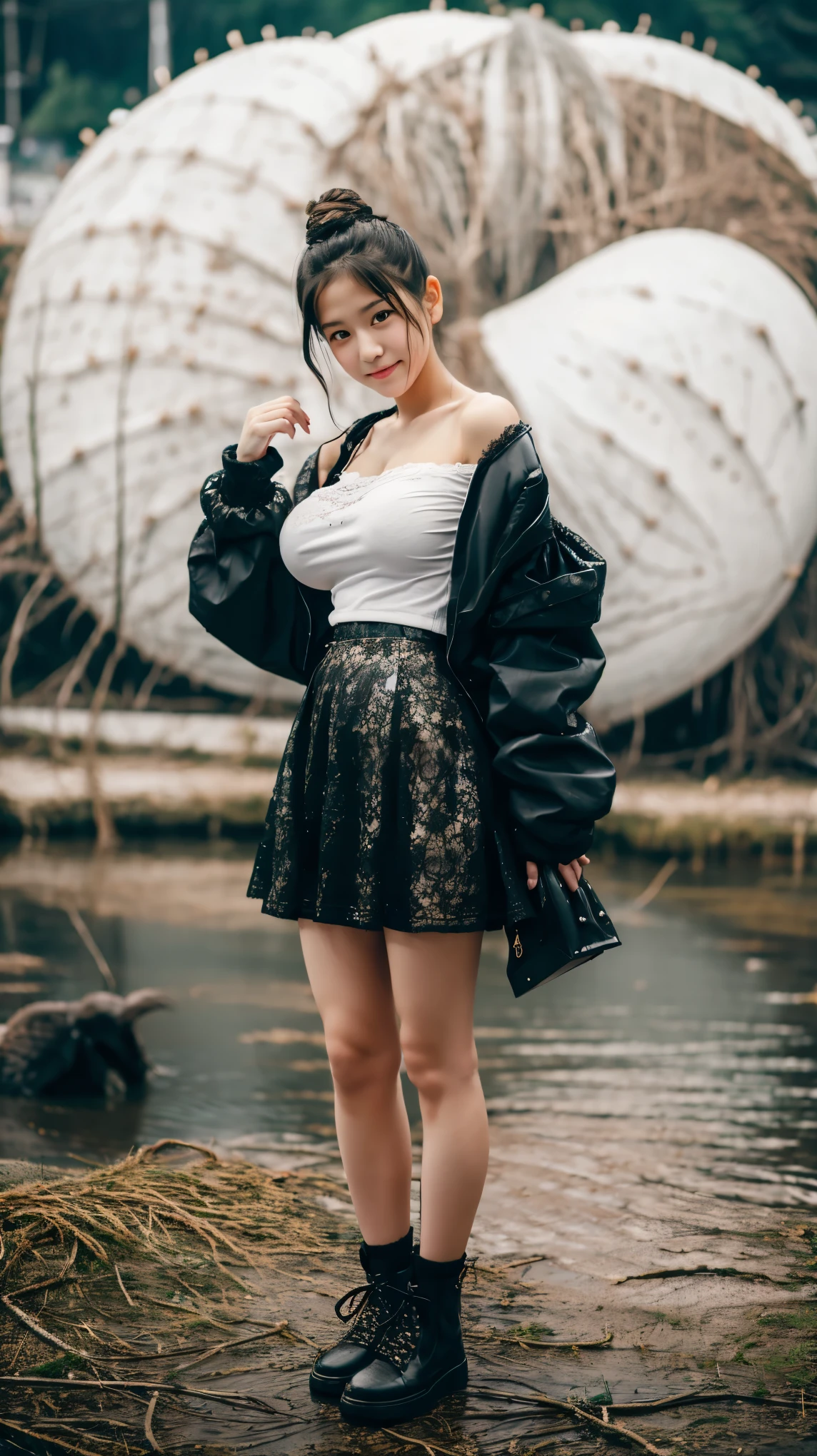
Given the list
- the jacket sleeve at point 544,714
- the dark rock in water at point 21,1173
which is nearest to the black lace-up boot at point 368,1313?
the jacket sleeve at point 544,714

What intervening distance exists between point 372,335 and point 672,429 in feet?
→ 11.8

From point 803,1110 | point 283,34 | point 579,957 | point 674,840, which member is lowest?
point 674,840

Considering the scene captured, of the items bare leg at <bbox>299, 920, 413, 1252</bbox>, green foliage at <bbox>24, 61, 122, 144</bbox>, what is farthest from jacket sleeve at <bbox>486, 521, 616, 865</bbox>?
green foliage at <bbox>24, 61, 122, 144</bbox>

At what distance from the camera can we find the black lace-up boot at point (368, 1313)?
1646 mm

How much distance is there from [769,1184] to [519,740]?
122cm

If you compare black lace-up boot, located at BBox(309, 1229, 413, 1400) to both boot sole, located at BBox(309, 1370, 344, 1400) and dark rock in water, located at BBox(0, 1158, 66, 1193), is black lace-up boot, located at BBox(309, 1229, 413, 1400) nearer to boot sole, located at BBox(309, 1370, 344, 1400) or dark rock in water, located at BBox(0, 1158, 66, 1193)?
boot sole, located at BBox(309, 1370, 344, 1400)

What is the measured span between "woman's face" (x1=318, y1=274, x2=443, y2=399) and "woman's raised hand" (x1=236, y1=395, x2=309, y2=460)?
10cm

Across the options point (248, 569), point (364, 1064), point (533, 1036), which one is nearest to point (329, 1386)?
point (364, 1064)

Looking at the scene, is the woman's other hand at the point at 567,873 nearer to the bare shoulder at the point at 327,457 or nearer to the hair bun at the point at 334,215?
the bare shoulder at the point at 327,457

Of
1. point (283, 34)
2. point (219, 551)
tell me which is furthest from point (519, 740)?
point (283, 34)

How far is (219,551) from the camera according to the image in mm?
1838

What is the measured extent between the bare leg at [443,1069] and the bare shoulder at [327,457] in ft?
2.08

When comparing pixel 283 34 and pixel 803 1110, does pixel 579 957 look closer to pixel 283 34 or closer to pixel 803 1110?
pixel 803 1110

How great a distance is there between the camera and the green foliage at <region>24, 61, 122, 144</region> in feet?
31.5
